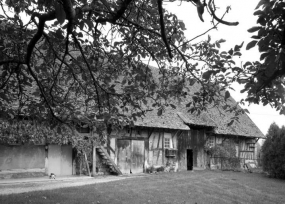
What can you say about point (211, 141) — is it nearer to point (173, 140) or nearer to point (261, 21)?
point (173, 140)

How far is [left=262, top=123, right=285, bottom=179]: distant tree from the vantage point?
1692 cm

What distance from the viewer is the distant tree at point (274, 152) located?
55.5ft

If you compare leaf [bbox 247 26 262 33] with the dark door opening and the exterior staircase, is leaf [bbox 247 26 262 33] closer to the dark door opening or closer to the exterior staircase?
the exterior staircase

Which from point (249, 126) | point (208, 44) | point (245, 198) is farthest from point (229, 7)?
point (249, 126)

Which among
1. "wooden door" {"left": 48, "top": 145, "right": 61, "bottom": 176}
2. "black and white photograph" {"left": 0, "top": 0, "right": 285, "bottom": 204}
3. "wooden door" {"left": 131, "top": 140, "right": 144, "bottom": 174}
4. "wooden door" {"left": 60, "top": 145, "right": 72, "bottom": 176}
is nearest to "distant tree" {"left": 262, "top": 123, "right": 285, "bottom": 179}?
"black and white photograph" {"left": 0, "top": 0, "right": 285, "bottom": 204}

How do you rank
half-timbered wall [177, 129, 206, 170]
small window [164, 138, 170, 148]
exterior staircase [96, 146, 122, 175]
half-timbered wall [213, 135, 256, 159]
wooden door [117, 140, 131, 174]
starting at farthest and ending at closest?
1. half-timbered wall [213, 135, 256, 159]
2. half-timbered wall [177, 129, 206, 170]
3. small window [164, 138, 170, 148]
4. wooden door [117, 140, 131, 174]
5. exterior staircase [96, 146, 122, 175]

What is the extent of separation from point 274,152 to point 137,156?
8.15m

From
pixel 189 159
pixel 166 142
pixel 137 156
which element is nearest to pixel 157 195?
pixel 137 156

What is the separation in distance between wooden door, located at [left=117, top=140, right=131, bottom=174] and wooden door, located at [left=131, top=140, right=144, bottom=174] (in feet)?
0.99

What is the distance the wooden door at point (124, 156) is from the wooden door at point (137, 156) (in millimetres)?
301

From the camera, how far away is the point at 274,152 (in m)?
17.3

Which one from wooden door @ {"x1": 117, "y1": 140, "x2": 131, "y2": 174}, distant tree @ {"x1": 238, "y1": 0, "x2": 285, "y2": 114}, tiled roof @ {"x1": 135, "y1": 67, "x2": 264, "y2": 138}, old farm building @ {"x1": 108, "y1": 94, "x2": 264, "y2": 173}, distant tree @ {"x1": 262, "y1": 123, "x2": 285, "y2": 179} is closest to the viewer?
distant tree @ {"x1": 238, "y1": 0, "x2": 285, "y2": 114}

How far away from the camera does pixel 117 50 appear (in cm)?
615

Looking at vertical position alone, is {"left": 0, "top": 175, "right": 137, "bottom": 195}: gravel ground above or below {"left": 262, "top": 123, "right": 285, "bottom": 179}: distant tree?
below
